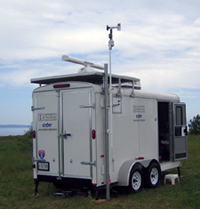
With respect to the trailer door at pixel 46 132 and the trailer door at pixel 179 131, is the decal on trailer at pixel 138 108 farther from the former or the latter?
the trailer door at pixel 46 132

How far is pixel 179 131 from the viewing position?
983 centimetres

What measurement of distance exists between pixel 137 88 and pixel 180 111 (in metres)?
1.96

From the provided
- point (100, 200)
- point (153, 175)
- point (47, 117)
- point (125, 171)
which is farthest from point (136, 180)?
point (47, 117)

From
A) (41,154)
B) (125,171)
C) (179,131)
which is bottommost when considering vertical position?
(125,171)

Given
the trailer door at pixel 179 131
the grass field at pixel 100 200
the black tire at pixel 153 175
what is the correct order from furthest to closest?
the trailer door at pixel 179 131
the black tire at pixel 153 175
the grass field at pixel 100 200

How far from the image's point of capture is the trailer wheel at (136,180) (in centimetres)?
755

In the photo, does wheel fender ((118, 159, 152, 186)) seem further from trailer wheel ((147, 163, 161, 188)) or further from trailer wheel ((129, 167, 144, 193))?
trailer wheel ((147, 163, 161, 188))

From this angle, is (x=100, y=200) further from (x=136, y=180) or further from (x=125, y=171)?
(x=136, y=180)

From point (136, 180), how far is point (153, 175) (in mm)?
917

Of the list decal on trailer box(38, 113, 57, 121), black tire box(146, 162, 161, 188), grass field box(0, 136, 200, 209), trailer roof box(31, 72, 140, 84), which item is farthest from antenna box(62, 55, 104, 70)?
grass field box(0, 136, 200, 209)

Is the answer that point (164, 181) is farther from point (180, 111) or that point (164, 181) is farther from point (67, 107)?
point (67, 107)

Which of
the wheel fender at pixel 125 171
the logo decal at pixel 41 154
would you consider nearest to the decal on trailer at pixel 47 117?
the logo decal at pixel 41 154

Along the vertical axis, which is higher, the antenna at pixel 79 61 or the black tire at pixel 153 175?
the antenna at pixel 79 61

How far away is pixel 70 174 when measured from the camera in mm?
7320
